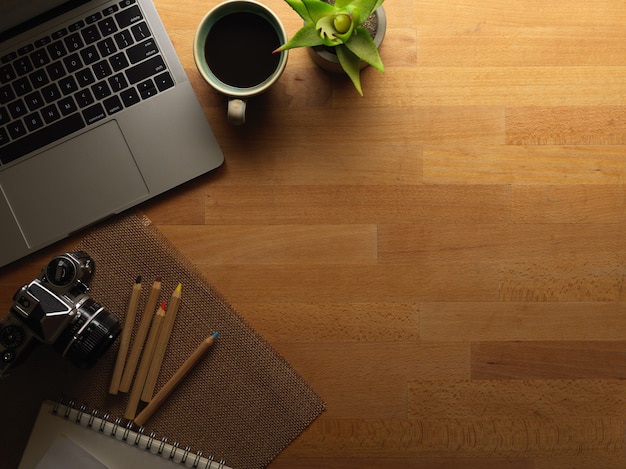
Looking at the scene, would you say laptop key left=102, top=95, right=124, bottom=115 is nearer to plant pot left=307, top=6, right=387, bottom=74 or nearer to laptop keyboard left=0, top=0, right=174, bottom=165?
laptop keyboard left=0, top=0, right=174, bottom=165

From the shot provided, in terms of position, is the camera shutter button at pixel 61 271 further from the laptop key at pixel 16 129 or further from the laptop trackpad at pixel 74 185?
the laptop key at pixel 16 129

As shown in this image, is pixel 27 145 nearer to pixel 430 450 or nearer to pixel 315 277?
pixel 315 277

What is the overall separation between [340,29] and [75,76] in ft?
1.01

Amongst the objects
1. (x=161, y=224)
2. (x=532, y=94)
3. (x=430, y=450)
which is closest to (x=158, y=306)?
(x=161, y=224)

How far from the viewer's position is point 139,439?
0.79 meters

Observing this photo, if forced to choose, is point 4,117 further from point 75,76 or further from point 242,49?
point 242,49

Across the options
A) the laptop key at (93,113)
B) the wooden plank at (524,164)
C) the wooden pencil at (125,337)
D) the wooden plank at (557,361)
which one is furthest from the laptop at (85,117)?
the wooden plank at (557,361)

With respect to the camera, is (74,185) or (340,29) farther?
(74,185)

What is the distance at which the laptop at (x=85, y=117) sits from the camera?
76cm

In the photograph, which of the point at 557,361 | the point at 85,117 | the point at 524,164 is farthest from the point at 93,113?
the point at 557,361

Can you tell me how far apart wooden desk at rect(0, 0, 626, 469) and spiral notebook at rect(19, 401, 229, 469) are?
0.42ft

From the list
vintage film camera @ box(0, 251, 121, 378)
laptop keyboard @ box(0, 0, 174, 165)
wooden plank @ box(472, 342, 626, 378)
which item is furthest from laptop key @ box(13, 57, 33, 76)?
wooden plank @ box(472, 342, 626, 378)

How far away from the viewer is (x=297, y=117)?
0.79m

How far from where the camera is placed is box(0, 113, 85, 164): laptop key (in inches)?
29.8
